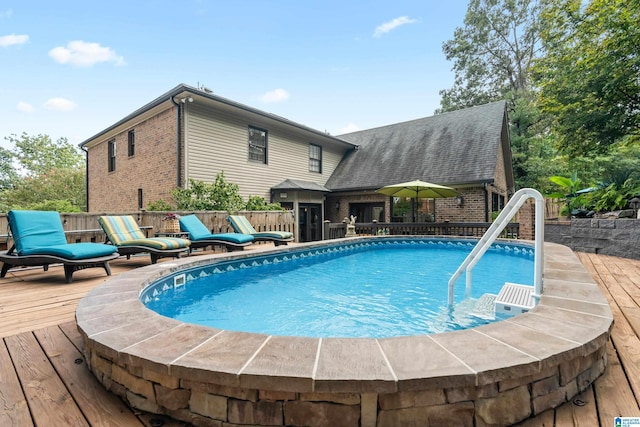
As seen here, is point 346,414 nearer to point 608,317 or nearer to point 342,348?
point 342,348

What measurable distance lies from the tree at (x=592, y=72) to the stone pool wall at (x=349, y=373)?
10.3m

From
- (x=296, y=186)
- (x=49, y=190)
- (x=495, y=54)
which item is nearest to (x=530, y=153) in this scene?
(x=495, y=54)

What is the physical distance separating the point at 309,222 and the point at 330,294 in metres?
→ 8.97

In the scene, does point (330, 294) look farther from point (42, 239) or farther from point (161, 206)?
point (161, 206)

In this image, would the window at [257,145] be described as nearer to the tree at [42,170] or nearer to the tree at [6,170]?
the tree at [42,170]

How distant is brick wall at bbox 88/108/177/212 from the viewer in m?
10.3

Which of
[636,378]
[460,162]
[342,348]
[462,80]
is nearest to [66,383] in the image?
[342,348]

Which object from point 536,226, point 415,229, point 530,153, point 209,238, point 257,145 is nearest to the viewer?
point 536,226

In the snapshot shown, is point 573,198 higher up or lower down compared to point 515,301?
higher up

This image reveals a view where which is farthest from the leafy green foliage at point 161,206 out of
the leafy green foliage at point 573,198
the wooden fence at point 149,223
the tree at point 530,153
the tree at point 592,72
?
the tree at point 530,153

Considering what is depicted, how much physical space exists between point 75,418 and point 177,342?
0.53 metres

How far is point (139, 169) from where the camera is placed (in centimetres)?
1178

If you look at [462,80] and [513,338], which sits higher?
[462,80]

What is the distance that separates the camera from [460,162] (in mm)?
12148
